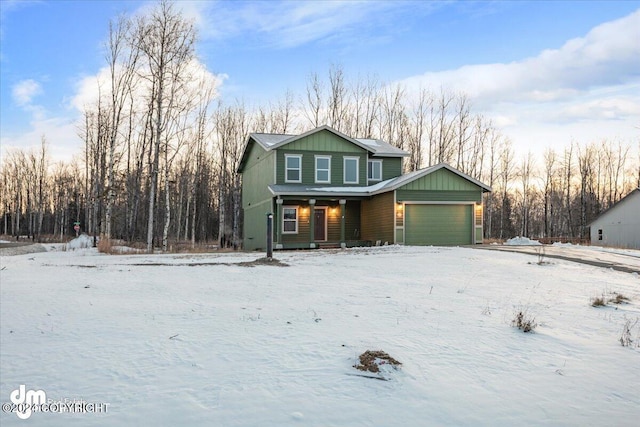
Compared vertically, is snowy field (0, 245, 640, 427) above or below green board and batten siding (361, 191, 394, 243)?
below

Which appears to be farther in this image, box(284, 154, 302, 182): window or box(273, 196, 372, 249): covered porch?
box(284, 154, 302, 182): window

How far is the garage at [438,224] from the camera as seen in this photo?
2167 centimetres

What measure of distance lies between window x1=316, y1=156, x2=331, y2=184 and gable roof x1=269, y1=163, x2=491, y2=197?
1.61 ft

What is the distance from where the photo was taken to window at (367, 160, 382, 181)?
82.7ft

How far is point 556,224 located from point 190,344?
72.3 meters

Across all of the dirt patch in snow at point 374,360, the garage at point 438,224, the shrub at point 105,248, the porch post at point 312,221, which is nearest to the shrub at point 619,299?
the dirt patch in snow at point 374,360

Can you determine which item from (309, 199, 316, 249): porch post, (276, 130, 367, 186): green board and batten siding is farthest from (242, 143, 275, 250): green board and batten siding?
(309, 199, 316, 249): porch post

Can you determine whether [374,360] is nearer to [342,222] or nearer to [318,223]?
[342,222]

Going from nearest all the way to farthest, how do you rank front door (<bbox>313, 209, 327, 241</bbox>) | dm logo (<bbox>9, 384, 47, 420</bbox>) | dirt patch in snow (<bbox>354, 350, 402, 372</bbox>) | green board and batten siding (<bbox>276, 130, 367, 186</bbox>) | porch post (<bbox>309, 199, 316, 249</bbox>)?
dm logo (<bbox>9, 384, 47, 420</bbox>), dirt patch in snow (<bbox>354, 350, 402, 372</bbox>), porch post (<bbox>309, 199, 316, 249</bbox>), green board and batten siding (<bbox>276, 130, 367, 186</bbox>), front door (<bbox>313, 209, 327, 241</bbox>)

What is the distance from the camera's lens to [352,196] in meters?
23.0

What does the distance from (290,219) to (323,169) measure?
10.9 feet

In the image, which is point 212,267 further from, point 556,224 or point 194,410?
point 556,224

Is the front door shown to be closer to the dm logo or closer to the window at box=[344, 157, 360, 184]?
the window at box=[344, 157, 360, 184]

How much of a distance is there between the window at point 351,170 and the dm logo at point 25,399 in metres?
20.5
